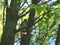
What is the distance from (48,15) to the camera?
2.53 metres

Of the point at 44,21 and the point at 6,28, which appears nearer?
the point at 44,21

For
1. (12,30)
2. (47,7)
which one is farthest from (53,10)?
(12,30)

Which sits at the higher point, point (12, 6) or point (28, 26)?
point (12, 6)

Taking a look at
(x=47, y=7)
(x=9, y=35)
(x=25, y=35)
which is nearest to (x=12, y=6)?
(x=9, y=35)

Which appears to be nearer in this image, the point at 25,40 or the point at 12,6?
the point at 12,6

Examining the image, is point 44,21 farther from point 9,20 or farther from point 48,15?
point 9,20

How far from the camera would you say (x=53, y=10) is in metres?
2.39

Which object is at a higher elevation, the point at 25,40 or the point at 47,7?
the point at 47,7

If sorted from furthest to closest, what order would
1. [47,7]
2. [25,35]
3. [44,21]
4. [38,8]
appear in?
[25,35] → [44,21] → [47,7] → [38,8]

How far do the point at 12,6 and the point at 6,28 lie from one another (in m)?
0.43

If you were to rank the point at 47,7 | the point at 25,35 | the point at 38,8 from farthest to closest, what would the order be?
the point at 25,35 → the point at 47,7 → the point at 38,8

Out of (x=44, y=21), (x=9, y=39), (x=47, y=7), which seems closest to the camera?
(x=47, y=7)

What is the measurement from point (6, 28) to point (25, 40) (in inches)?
44.6

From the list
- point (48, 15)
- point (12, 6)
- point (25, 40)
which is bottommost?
point (25, 40)
